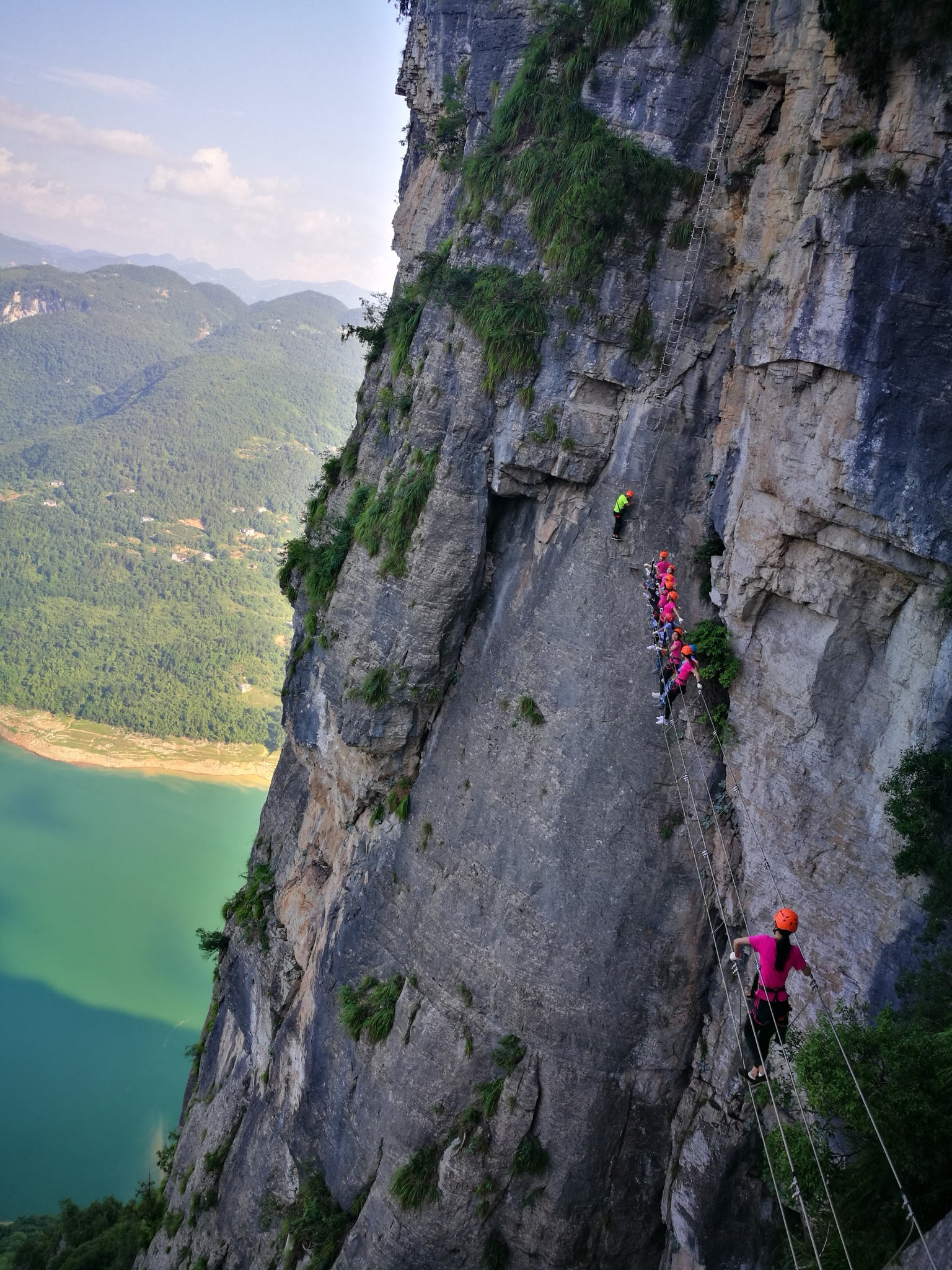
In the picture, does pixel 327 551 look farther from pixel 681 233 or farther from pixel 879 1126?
pixel 879 1126

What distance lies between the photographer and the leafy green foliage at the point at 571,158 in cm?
900

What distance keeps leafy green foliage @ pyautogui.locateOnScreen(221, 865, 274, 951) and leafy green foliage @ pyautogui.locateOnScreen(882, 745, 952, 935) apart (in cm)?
969

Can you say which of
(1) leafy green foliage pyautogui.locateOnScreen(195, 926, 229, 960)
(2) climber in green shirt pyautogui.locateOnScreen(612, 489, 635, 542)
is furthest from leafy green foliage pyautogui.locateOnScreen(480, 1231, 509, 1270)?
(2) climber in green shirt pyautogui.locateOnScreen(612, 489, 635, 542)

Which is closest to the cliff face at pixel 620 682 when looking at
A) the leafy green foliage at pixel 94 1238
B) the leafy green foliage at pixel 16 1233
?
the leafy green foliage at pixel 94 1238

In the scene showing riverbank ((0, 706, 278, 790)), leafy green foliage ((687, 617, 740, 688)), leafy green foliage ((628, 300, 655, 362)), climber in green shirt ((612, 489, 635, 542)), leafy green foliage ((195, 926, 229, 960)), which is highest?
leafy green foliage ((628, 300, 655, 362))

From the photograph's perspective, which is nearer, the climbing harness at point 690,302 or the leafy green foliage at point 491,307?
the climbing harness at point 690,302

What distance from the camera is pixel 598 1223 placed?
8.59m

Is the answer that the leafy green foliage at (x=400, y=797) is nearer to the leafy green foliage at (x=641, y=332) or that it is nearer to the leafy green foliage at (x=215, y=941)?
the leafy green foliage at (x=215, y=941)

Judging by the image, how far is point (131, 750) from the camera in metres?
48.0

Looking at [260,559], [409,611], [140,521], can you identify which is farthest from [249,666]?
[409,611]

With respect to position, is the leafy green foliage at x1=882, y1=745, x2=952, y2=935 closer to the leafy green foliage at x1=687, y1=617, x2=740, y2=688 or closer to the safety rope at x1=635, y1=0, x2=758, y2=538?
the leafy green foliage at x1=687, y1=617, x2=740, y2=688

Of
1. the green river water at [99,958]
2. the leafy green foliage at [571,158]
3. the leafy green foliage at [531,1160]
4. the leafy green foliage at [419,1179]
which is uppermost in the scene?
the leafy green foliage at [571,158]

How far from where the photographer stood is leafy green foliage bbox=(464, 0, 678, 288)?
900 centimetres

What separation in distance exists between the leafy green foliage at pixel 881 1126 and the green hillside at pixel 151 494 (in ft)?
157
